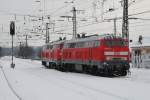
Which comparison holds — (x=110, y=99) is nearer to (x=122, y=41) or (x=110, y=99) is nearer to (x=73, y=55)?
(x=122, y=41)

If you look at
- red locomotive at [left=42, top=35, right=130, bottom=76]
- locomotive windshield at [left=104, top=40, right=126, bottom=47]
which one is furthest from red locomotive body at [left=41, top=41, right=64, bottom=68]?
locomotive windshield at [left=104, top=40, right=126, bottom=47]

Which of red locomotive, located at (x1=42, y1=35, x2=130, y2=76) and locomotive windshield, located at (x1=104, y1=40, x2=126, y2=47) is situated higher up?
locomotive windshield, located at (x1=104, y1=40, x2=126, y2=47)

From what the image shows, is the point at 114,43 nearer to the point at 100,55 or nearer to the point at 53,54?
the point at 100,55

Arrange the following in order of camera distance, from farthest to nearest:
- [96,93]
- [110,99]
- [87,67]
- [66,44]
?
1. [66,44]
2. [87,67]
3. [96,93]
4. [110,99]

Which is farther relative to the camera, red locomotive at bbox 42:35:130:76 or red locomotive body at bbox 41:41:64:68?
red locomotive body at bbox 41:41:64:68

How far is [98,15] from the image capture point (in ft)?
118

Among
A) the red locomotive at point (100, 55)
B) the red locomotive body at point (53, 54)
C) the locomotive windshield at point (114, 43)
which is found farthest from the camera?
the red locomotive body at point (53, 54)

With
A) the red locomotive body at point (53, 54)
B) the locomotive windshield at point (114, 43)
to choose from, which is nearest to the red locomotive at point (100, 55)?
the locomotive windshield at point (114, 43)

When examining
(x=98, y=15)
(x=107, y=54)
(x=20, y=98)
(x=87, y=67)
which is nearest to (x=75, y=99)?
(x=20, y=98)

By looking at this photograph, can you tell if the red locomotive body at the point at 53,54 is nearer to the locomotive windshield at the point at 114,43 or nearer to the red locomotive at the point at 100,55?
the red locomotive at the point at 100,55

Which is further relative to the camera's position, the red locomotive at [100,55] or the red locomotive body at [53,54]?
the red locomotive body at [53,54]

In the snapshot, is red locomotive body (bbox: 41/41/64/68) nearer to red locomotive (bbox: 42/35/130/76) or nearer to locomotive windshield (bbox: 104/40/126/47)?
red locomotive (bbox: 42/35/130/76)

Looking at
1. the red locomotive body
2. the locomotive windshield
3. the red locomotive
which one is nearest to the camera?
the red locomotive

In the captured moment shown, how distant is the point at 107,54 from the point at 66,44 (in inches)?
420
